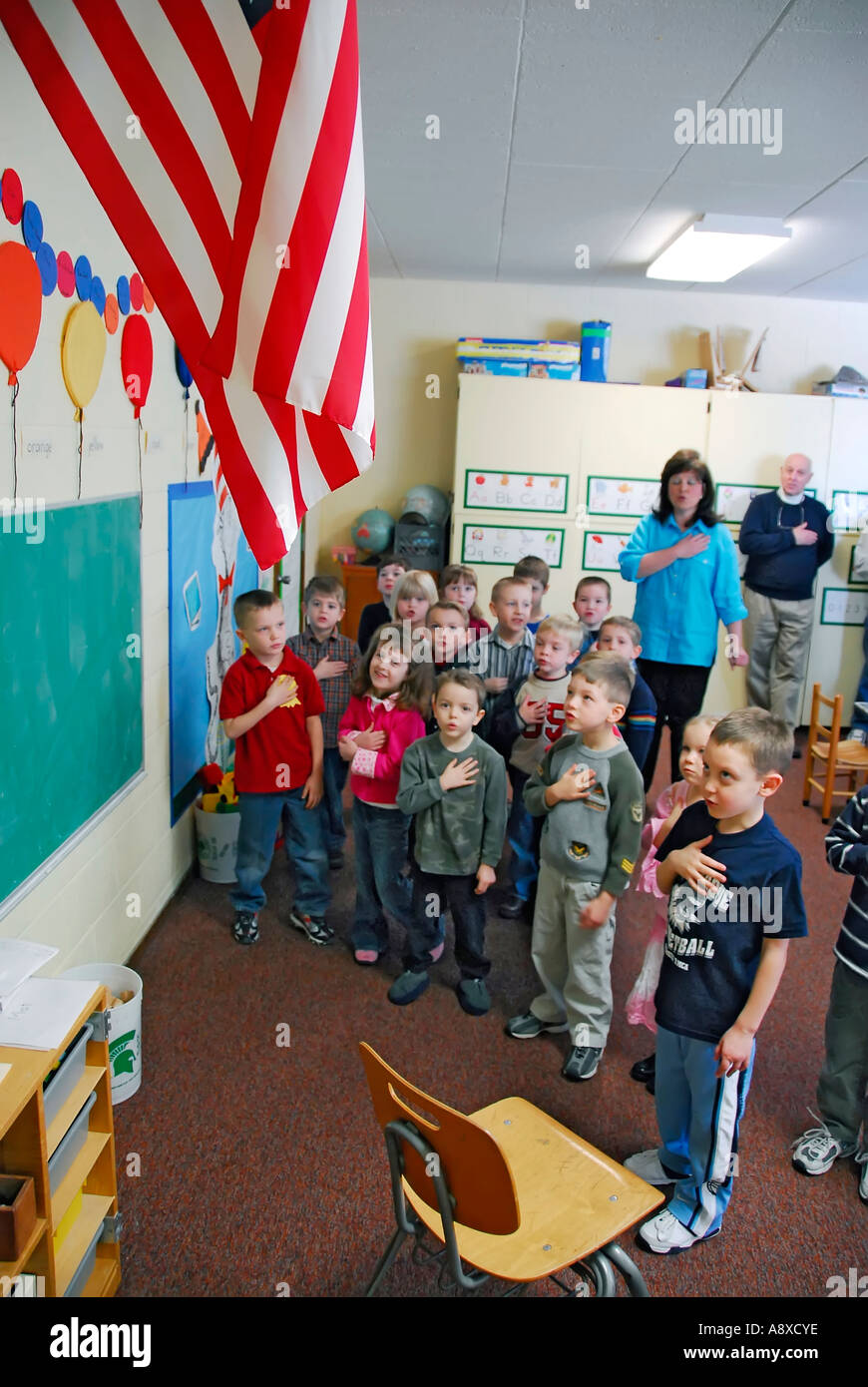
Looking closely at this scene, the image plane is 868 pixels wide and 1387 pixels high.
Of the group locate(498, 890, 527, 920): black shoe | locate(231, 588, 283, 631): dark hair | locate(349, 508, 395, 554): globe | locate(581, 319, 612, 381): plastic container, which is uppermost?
locate(581, 319, 612, 381): plastic container

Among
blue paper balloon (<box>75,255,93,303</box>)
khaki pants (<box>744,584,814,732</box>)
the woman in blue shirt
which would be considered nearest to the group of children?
the woman in blue shirt

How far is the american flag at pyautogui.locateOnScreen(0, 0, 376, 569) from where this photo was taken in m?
1.60

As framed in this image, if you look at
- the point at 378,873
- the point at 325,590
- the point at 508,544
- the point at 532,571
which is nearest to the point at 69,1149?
the point at 378,873

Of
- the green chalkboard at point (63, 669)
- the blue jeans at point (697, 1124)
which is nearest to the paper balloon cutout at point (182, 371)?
the green chalkboard at point (63, 669)

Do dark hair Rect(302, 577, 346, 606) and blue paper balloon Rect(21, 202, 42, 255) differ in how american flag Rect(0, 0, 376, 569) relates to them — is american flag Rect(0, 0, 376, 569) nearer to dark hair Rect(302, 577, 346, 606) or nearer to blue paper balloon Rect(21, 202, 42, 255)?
blue paper balloon Rect(21, 202, 42, 255)

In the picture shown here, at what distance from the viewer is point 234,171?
1732 millimetres

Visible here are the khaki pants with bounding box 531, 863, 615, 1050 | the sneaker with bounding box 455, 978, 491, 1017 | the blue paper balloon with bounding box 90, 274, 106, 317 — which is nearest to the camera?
the blue paper balloon with bounding box 90, 274, 106, 317

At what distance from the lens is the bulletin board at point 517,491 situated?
6.87 meters

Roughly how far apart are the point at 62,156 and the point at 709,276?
4.80 metres

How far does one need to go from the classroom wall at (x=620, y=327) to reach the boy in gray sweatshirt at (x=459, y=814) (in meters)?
4.40

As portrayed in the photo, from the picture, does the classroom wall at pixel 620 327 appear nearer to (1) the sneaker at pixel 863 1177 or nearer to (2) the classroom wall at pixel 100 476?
(2) the classroom wall at pixel 100 476

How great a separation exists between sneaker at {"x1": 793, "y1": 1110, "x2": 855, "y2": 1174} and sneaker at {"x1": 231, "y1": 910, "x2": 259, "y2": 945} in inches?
78.3

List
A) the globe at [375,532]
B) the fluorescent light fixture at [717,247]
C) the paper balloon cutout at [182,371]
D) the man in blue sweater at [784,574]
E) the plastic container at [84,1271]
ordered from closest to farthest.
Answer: the plastic container at [84,1271]
the paper balloon cutout at [182,371]
the fluorescent light fixture at [717,247]
the man in blue sweater at [784,574]
the globe at [375,532]
